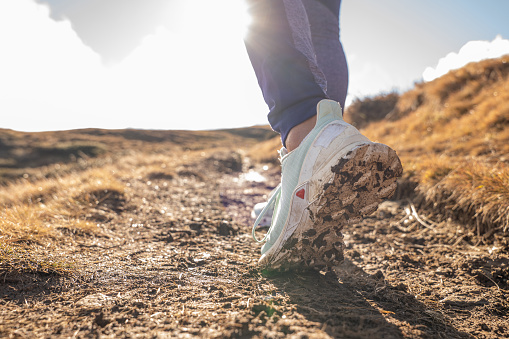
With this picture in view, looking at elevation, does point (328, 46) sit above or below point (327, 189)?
above

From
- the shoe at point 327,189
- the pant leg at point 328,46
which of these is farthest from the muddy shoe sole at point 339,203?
the pant leg at point 328,46

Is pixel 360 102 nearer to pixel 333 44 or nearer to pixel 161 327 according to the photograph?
pixel 333 44

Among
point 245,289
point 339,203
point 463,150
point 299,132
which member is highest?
point 463,150

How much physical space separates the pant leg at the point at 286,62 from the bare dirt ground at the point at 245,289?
0.70m

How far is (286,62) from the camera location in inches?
51.3

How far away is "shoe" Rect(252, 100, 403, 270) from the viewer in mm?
1103

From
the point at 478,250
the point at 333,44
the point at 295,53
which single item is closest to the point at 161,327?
the point at 295,53

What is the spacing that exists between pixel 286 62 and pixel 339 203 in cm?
66

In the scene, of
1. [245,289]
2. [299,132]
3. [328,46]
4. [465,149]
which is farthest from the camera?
[465,149]

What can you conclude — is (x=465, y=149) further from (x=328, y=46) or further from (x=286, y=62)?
(x=286, y=62)

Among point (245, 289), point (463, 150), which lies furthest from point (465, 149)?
point (245, 289)

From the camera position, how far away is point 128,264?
1229mm

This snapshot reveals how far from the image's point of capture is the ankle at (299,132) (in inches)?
50.1

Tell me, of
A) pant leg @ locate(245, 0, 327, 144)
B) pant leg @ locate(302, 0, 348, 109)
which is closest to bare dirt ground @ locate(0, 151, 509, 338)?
pant leg @ locate(245, 0, 327, 144)
